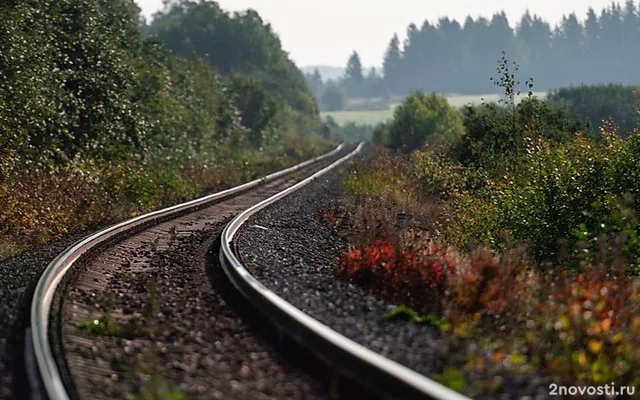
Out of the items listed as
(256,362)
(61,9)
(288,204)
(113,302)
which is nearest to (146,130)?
(61,9)

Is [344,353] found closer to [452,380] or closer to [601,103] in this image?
[452,380]

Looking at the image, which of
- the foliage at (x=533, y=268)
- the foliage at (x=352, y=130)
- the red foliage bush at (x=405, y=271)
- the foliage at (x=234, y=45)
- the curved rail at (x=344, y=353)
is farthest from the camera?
the foliage at (x=352, y=130)

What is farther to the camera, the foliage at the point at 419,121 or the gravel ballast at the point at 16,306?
the foliage at the point at 419,121

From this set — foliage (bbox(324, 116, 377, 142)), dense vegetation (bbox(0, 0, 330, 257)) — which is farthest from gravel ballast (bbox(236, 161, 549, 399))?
foliage (bbox(324, 116, 377, 142))

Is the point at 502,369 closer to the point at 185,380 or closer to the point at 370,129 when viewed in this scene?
the point at 185,380

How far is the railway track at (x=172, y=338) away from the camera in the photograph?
6.23 m

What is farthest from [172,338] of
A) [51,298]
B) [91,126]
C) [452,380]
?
[91,126]

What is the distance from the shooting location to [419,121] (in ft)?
202

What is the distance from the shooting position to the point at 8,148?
19859mm

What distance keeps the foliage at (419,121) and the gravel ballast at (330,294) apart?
41305mm

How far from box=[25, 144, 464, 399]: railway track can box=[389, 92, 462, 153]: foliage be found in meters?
46.6

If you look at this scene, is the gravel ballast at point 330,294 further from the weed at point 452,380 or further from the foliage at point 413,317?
the weed at point 452,380

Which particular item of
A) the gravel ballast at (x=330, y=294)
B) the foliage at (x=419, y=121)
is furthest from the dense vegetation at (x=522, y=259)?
the foliage at (x=419, y=121)

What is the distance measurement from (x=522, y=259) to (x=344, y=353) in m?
5.36
